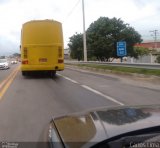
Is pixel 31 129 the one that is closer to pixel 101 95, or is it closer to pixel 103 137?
pixel 103 137

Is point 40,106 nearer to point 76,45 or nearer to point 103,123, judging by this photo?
point 103,123

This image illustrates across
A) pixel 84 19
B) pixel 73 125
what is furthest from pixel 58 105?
pixel 84 19

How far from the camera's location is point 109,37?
173ft

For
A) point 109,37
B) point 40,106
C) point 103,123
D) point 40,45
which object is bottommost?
point 40,106

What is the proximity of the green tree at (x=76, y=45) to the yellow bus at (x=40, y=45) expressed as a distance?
3351 cm

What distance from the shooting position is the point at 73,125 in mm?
3441

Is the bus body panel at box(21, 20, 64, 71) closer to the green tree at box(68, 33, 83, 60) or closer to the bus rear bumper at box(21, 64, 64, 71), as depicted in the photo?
the bus rear bumper at box(21, 64, 64, 71)

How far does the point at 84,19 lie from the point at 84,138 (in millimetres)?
43057

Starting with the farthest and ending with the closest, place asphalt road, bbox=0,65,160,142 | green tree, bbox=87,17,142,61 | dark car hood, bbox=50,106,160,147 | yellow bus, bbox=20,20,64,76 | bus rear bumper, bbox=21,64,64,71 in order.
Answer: green tree, bbox=87,17,142,61 → bus rear bumper, bbox=21,64,64,71 → yellow bus, bbox=20,20,64,76 → asphalt road, bbox=0,65,160,142 → dark car hood, bbox=50,106,160,147

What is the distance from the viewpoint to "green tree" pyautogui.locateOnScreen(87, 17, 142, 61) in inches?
2056

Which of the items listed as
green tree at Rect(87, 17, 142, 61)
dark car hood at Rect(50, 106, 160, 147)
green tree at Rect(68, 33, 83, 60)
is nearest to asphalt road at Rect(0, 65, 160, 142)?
dark car hood at Rect(50, 106, 160, 147)

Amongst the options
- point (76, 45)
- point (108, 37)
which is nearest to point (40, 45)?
point (108, 37)

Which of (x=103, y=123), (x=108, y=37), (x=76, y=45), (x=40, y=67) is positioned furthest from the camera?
(x=76, y=45)

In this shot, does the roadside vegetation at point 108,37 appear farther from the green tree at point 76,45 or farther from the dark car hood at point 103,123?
the dark car hood at point 103,123
